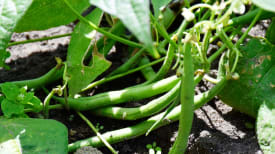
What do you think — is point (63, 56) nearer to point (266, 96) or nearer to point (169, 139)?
point (169, 139)

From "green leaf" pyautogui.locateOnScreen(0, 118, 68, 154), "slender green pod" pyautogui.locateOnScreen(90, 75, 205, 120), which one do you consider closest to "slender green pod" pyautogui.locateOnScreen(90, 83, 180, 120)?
"slender green pod" pyautogui.locateOnScreen(90, 75, 205, 120)

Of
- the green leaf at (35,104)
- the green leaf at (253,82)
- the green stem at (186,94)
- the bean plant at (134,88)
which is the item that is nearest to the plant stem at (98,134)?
the bean plant at (134,88)

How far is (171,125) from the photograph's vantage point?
3.49ft

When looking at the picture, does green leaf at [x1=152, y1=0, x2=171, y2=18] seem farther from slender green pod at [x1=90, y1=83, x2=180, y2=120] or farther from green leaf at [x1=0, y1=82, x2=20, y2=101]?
green leaf at [x1=0, y1=82, x2=20, y2=101]

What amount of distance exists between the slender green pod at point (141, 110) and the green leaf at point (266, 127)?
0.24 metres

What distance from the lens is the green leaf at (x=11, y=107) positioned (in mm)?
930

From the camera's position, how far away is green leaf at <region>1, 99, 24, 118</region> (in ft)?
3.05

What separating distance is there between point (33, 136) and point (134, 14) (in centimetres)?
50

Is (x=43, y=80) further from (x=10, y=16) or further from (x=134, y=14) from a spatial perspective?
(x=134, y=14)

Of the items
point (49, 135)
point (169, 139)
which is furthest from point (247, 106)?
point (49, 135)

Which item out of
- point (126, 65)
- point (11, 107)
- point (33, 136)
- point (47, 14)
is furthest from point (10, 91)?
point (126, 65)

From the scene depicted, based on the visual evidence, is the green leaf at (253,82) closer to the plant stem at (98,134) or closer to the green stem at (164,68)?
the green stem at (164,68)

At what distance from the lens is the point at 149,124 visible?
100cm

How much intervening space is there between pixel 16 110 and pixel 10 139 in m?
0.12
